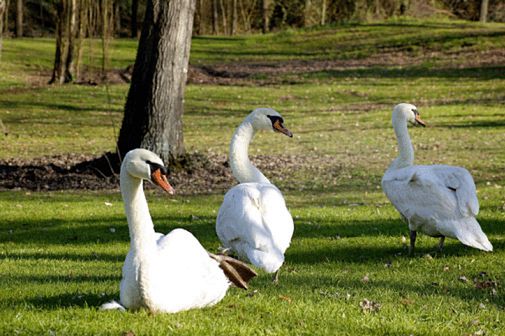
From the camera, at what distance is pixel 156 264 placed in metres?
6.27

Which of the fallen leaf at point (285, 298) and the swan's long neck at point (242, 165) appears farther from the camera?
the swan's long neck at point (242, 165)

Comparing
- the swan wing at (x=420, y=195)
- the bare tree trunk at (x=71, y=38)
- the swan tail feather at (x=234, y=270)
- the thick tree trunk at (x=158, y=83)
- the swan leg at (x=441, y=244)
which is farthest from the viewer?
the bare tree trunk at (x=71, y=38)

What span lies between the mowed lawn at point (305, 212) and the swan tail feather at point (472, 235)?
0.23 m

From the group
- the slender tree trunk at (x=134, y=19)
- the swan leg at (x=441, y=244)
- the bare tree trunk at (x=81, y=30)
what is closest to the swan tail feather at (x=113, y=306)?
the swan leg at (x=441, y=244)

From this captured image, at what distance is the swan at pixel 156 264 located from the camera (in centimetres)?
621

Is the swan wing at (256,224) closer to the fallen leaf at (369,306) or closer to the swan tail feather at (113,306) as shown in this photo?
the fallen leaf at (369,306)

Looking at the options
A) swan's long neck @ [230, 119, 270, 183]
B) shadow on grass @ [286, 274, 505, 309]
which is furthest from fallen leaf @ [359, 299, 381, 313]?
swan's long neck @ [230, 119, 270, 183]

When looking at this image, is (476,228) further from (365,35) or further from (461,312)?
(365,35)

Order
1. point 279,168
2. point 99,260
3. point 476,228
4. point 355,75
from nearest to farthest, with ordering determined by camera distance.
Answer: point 476,228, point 99,260, point 279,168, point 355,75

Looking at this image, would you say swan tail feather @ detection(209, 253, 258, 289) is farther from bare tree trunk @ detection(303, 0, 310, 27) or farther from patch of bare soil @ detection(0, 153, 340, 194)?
bare tree trunk @ detection(303, 0, 310, 27)

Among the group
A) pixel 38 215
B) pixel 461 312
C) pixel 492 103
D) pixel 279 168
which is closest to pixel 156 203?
pixel 38 215

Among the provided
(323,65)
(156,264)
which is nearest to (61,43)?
(323,65)

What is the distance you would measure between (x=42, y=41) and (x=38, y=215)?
118 feet

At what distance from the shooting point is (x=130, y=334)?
5.82 metres
